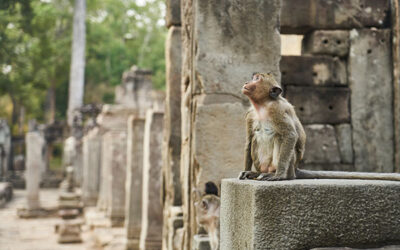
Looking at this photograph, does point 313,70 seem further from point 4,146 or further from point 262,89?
point 4,146

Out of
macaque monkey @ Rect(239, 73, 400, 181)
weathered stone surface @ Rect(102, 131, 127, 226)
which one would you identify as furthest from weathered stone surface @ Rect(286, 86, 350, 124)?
weathered stone surface @ Rect(102, 131, 127, 226)

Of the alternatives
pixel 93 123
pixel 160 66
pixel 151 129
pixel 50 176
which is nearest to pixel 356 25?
pixel 151 129

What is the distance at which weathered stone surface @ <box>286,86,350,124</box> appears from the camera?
5832 mm

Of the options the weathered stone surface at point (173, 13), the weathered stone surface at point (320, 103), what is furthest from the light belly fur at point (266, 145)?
the weathered stone surface at point (173, 13)

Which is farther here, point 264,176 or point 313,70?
point 313,70

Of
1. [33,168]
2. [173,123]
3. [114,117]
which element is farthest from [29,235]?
[173,123]

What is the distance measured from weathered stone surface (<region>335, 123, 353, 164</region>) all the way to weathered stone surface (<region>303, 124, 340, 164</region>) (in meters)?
0.06

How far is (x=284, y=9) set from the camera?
233 inches

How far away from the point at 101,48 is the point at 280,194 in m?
34.4

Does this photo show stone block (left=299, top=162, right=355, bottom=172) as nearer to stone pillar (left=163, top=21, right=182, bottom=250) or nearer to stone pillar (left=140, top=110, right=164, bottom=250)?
stone pillar (left=163, top=21, right=182, bottom=250)

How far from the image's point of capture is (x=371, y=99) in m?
6.00

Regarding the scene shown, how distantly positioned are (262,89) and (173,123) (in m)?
3.46

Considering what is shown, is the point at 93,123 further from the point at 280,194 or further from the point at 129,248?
the point at 280,194

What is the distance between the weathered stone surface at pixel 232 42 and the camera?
4.61 metres
